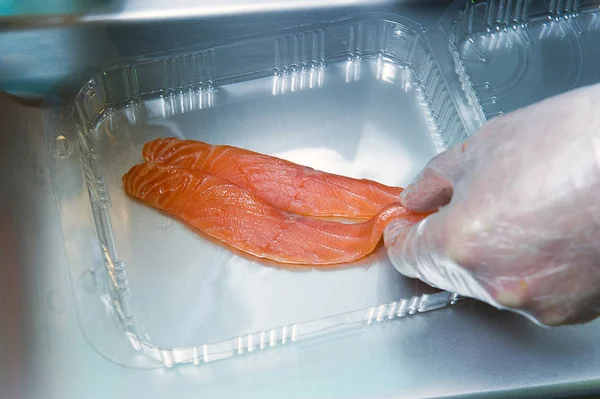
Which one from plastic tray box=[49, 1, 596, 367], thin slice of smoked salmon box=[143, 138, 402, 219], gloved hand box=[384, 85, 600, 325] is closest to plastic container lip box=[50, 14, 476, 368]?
plastic tray box=[49, 1, 596, 367]

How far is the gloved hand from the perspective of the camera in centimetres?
108

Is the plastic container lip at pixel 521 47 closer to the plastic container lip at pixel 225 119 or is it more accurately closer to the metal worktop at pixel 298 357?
the plastic container lip at pixel 225 119

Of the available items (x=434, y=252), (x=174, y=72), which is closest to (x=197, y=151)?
(x=174, y=72)

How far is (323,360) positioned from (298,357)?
0.19 feet

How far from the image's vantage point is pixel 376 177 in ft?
5.91

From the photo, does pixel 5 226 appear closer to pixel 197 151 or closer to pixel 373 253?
pixel 197 151

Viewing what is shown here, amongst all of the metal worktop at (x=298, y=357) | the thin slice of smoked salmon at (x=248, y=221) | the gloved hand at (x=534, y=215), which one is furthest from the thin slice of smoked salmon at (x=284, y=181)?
the gloved hand at (x=534, y=215)

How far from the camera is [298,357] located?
1.53 m

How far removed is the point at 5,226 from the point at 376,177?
965 millimetres

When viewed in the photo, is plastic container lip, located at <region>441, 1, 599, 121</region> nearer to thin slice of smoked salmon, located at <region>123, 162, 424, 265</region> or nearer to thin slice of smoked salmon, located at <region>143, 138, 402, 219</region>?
thin slice of smoked salmon, located at <region>143, 138, 402, 219</region>

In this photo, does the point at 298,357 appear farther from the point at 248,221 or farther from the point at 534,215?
the point at 534,215

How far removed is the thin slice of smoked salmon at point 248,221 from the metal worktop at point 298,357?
22 cm

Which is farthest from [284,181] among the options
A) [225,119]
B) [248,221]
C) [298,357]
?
[298,357]

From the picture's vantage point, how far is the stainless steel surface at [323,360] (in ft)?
4.88
